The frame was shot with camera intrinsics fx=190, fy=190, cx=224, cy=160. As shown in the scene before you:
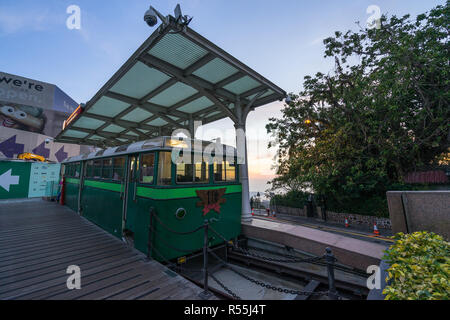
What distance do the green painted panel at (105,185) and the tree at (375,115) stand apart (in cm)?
917

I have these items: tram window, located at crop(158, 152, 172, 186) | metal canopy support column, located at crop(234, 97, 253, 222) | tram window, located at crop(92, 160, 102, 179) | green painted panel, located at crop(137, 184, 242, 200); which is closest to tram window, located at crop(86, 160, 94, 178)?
tram window, located at crop(92, 160, 102, 179)

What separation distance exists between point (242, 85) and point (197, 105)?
115 inches

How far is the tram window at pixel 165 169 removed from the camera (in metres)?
4.96

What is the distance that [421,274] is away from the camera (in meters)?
2.13

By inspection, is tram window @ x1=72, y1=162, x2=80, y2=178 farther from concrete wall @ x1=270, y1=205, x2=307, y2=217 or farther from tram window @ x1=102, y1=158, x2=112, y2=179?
concrete wall @ x1=270, y1=205, x2=307, y2=217

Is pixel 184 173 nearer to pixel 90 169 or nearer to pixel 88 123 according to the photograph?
pixel 90 169

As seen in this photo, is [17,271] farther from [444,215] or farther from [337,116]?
[337,116]

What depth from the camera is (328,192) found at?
492 inches

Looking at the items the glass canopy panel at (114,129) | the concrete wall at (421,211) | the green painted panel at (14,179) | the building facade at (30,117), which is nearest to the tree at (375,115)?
the concrete wall at (421,211)

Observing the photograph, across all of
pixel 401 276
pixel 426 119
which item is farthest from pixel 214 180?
pixel 426 119

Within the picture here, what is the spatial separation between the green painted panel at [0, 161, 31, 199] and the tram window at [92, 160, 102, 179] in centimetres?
1361

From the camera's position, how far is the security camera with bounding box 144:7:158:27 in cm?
417

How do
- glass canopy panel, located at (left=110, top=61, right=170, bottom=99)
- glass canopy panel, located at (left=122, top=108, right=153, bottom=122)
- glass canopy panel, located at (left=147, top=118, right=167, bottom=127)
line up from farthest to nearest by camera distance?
glass canopy panel, located at (left=147, top=118, right=167, bottom=127)
glass canopy panel, located at (left=122, top=108, right=153, bottom=122)
glass canopy panel, located at (left=110, top=61, right=170, bottom=99)

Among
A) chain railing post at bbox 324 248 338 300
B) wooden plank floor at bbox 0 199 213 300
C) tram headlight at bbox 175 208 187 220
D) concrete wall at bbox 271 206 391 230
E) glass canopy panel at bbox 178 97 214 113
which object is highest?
glass canopy panel at bbox 178 97 214 113
